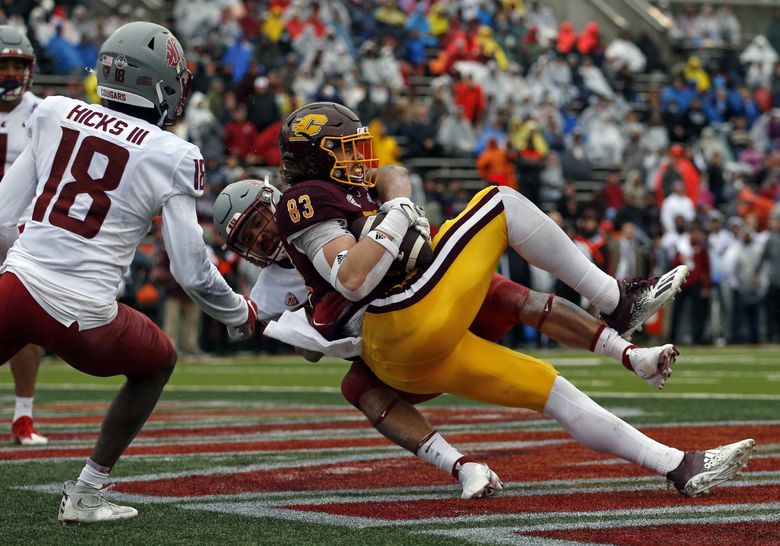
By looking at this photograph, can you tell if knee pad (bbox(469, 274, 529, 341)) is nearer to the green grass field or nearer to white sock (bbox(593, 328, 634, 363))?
white sock (bbox(593, 328, 634, 363))

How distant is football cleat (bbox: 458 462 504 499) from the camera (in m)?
4.88

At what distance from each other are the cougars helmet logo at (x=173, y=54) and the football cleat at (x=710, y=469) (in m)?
2.21

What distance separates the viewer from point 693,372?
1267cm

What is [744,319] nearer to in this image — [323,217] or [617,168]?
[617,168]

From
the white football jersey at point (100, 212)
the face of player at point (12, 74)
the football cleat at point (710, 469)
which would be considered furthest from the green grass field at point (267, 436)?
the face of player at point (12, 74)

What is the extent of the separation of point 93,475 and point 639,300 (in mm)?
2015

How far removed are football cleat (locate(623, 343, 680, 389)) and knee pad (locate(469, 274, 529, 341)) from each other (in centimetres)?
47

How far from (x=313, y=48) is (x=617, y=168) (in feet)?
18.0

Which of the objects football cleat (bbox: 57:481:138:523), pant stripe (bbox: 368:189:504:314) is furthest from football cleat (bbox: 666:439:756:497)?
football cleat (bbox: 57:481:138:523)

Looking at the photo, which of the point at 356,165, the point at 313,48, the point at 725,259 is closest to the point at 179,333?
the point at 313,48

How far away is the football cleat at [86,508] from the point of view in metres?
4.52

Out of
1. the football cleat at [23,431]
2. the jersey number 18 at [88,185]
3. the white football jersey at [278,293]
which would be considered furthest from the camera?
the football cleat at [23,431]

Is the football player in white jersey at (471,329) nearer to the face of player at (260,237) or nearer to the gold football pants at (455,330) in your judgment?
the face of player at (260,237)

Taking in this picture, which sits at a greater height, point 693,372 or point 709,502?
point 709,502
